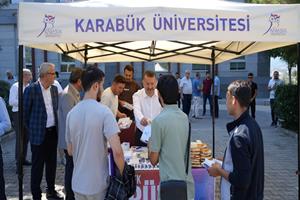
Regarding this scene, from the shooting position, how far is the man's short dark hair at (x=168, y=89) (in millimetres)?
3402

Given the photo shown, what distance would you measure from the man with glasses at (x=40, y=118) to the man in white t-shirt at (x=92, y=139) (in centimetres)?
224

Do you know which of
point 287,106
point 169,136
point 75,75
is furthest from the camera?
point 287,106

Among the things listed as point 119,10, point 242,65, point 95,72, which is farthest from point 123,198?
point 242,65

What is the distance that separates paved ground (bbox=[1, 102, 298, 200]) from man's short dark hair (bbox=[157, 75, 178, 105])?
11.6 feet

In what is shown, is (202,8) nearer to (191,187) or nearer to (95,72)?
(95,72)

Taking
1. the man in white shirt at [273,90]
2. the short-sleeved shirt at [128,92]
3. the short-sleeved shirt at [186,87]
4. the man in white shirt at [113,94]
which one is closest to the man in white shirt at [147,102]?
the man in white shirt at [113,94]

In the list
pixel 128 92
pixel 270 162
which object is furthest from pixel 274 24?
pixel 270 162

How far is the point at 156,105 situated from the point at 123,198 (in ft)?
7.72

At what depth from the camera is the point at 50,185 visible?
6.29 m

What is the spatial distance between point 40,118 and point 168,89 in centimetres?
Result: 292

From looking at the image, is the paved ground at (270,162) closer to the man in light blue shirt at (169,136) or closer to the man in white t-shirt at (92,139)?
the man in white t-shirt at (92,139)

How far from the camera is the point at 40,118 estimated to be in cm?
580

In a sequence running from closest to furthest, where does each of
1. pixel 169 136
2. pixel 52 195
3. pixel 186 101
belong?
1. pixel 169 136
2. pixel 52 195
3. pixel 186 101

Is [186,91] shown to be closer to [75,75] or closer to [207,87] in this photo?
[207,87]
